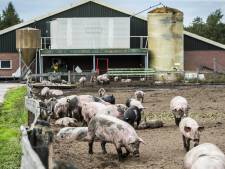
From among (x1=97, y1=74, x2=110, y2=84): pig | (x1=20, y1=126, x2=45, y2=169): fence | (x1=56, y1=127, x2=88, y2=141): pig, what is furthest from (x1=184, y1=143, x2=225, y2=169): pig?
(x1=97, y1=74, x2=110, y2=84): pig

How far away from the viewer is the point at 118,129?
1286 cm

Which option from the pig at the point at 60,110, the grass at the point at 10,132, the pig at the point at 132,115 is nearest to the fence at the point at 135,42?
the grass at the point at 10,132

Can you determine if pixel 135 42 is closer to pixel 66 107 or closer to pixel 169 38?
pixel 169 38

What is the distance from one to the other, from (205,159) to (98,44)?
47.1 m

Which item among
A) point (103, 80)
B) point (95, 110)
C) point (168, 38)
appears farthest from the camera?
point (168, 38)

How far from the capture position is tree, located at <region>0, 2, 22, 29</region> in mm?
107438

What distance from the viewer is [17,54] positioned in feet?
189

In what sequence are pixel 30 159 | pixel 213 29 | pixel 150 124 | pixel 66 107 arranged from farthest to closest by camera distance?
pixel 213 29 < pixel 66 107 < pixel 150 124 < pixel 30 159

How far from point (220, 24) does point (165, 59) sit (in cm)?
5706

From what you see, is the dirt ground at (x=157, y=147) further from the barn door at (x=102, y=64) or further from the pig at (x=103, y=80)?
the barn door at (x=102, y=64)

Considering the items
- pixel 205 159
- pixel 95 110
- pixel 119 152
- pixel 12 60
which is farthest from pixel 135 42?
pixel 205 159

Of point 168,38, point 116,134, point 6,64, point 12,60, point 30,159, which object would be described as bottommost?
point 116,134

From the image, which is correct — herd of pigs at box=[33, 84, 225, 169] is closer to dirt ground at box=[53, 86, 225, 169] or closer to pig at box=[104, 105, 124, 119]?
pig at box=[104, 105, 124, 119]

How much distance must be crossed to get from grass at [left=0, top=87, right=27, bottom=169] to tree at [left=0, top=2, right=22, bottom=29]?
80.5 meters
